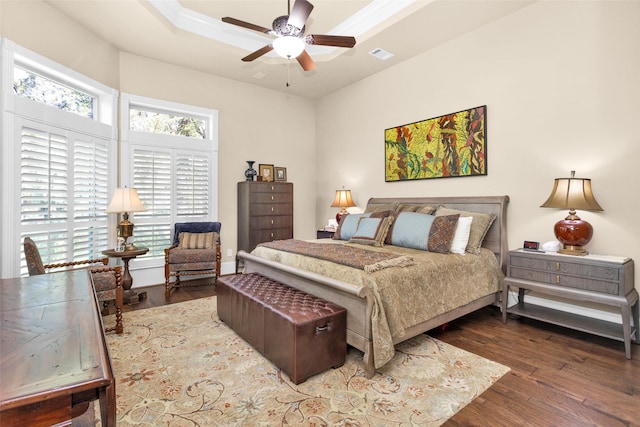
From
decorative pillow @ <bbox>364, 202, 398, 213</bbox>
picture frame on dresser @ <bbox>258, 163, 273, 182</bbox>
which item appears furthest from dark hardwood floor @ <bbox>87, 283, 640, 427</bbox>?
picture frame on dresser @ <bbox>258, 163, 273, 182</bbox>

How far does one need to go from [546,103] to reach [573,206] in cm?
118

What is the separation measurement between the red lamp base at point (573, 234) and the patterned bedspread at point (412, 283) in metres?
0.67

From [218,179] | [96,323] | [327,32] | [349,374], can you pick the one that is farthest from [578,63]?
[218,179]

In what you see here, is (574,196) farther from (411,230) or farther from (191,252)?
(191,252)

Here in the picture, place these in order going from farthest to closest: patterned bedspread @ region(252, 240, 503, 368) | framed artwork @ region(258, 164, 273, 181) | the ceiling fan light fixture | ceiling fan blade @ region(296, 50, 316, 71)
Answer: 1. framed artwork @ region(258, 164, 273, 181)
2. ceiling fan blade @ region(296, 50, 316, 71)
3. the ceiling fan light fixture
4. patterned bedspread @ region(252, 240, 503, 368)

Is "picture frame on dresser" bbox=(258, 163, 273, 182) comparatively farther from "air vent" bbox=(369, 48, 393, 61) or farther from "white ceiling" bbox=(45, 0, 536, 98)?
"air vent" bbox=(369, 48, 393, 61)

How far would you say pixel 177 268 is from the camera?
4.27 m

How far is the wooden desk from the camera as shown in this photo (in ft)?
2.30

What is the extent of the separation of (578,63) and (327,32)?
281 cm

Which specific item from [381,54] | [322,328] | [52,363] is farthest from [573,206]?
[52,363]

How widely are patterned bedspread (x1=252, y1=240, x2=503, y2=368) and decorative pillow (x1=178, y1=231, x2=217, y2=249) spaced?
5.13 feet

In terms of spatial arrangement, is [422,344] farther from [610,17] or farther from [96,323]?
[610,17]

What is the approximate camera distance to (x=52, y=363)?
0.83 meters

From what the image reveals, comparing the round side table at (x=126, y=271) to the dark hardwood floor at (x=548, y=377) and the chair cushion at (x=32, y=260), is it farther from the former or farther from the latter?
the dark hardwood floor at (x=548, y=377)
